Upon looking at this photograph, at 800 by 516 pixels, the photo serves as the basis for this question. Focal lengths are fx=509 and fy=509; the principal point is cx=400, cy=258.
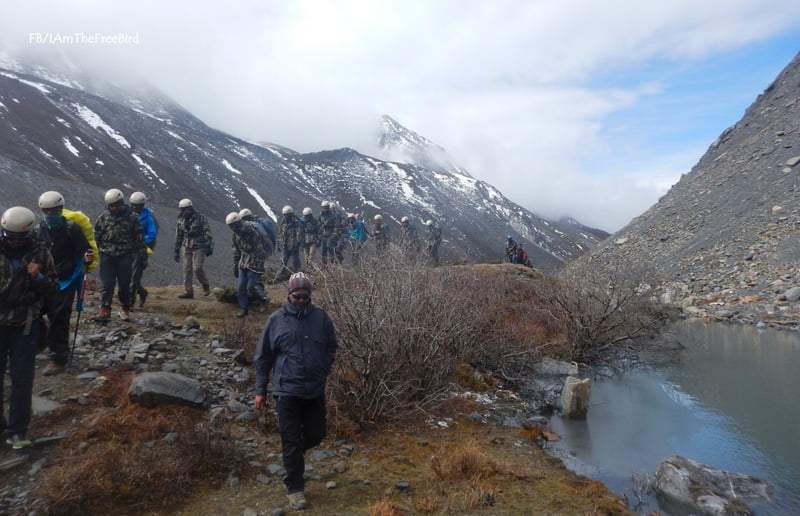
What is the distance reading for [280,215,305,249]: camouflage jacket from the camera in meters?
12.3

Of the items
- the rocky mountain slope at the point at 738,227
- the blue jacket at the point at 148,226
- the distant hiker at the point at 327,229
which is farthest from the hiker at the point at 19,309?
the rocky mountain slope at the point at 738,227

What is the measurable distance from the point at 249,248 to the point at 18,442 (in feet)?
15.5

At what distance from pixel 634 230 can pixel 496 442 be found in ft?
101

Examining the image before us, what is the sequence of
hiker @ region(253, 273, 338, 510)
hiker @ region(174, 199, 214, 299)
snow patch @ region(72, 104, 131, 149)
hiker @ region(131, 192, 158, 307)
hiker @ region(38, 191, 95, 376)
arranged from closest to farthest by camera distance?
hiker @ region(253, 273, 338, 510) → hiker @ region(38, 191, 95, 376) → hiker @ region(131, 192, 158, 307) → hiker @ region(174, 199, 214, 299) → snow patch @ region(72, 104, 131, 149)

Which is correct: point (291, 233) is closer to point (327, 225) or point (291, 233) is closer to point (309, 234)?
point (309, 234)

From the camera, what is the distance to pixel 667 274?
2402 centimetres

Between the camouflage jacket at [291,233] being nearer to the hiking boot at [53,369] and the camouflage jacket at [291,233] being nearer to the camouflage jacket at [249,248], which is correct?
the camouflage jacket at [249,248]

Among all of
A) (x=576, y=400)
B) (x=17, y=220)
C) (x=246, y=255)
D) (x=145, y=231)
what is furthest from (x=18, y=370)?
(x=576, y=400)

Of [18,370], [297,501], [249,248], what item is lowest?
[297,501]

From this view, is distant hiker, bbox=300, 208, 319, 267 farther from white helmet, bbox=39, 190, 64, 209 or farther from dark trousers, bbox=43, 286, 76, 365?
white helmet, bbox=39, 190, 64, 209

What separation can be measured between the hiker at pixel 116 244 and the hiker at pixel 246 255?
166 cm

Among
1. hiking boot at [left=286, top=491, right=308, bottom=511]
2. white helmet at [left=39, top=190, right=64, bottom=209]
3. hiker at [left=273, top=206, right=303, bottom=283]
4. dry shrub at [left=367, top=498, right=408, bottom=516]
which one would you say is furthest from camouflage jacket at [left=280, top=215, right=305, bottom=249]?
dry shrub at [left=367, top=498, right=408, bottom=516]

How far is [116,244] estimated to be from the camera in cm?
688

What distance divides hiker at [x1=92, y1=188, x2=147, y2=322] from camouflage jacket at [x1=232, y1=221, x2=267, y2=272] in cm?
168
